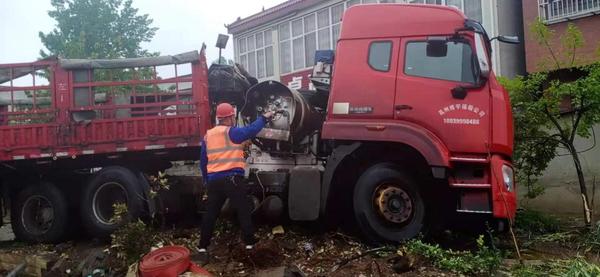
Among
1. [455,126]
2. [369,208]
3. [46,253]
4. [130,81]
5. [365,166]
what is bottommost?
[46,253]

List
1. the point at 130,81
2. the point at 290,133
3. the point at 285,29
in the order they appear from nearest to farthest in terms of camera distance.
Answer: the point at 290,133 → the point at 130,81 → the point at 285,29

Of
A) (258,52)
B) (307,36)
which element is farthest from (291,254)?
(258,52)

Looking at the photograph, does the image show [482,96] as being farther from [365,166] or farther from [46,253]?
[46,253]

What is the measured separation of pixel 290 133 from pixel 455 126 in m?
1.99

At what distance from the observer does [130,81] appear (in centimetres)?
750

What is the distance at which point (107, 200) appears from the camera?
7590 millimetres

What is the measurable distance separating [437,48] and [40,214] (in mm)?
5799

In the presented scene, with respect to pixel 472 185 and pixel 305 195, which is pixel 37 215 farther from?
pixel 472 185

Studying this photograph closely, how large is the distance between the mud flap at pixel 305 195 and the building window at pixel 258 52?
11315 mm

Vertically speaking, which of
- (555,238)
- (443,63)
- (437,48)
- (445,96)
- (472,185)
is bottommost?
(555,238)

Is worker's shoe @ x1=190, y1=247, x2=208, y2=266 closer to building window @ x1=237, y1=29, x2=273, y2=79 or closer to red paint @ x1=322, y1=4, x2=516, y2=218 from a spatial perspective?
red paint @ x1=322, y1=4, x2=516, y2=218

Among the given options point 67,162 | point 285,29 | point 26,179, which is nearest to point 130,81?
point 67,162

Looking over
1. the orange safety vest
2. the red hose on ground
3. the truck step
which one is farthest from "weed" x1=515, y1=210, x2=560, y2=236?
the red hose on ground

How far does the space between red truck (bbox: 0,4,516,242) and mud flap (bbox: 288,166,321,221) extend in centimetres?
1
